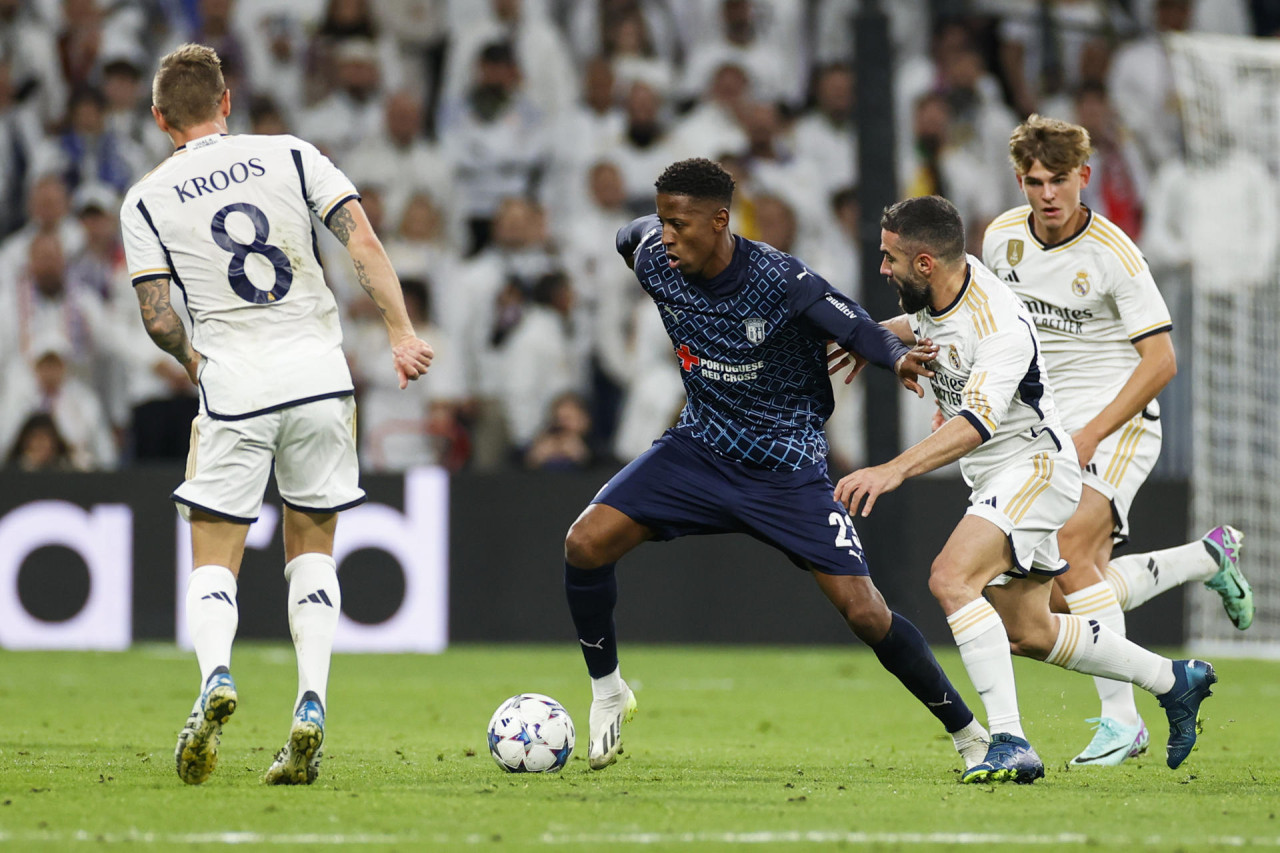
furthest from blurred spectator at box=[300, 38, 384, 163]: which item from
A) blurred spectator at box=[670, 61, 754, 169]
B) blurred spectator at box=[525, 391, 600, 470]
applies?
blurred spectator at box=[525, 391, 600, 470]

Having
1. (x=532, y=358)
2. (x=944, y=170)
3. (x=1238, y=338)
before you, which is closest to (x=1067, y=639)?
(x=1238, y=338)

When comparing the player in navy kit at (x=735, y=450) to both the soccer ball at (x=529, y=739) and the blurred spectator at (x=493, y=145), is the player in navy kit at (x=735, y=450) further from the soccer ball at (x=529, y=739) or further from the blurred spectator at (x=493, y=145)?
the blurred spectator at (x=493, y=145)

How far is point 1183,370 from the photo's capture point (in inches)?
435

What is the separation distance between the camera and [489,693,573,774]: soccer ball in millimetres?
5449

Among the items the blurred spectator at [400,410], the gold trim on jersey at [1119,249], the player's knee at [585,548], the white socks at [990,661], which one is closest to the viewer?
the white socks at [990,661]

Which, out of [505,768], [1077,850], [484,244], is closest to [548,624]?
[484,244]

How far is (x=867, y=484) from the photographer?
16.4 ft

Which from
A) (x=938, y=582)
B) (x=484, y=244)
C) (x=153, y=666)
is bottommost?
(x=153, y=666)

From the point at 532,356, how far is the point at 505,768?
6474 mm

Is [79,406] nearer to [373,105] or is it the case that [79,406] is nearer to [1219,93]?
[373,105]

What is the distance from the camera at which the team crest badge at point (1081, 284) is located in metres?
6.23

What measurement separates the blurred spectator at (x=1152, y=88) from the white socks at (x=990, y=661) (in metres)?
8.50

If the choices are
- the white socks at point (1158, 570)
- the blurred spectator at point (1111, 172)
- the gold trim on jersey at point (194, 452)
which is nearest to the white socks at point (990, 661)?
the white socks at point (1158, 570)

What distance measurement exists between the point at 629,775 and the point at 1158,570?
2571 millimetres
